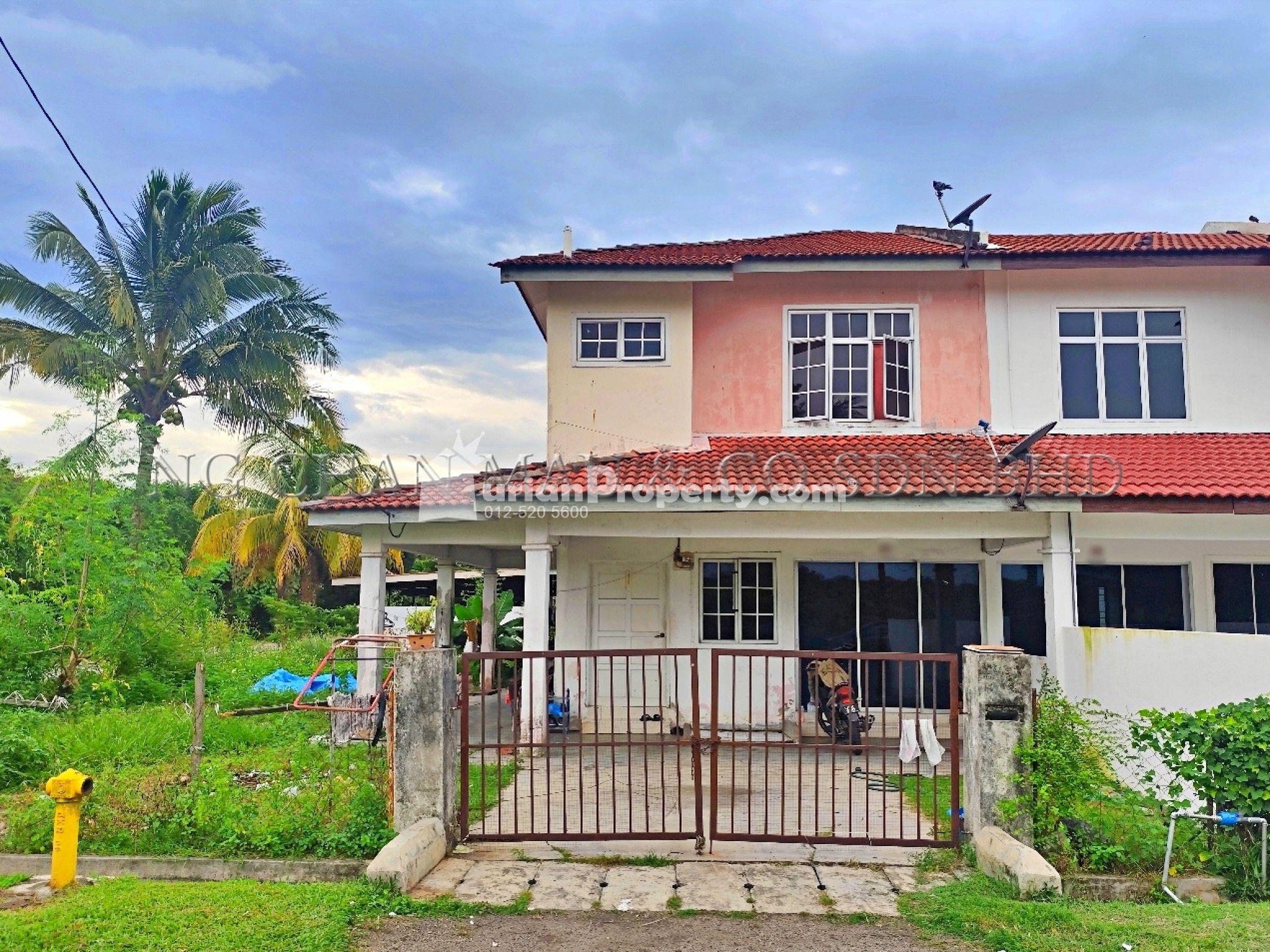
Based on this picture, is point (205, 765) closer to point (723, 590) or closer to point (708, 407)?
point (723, 590)

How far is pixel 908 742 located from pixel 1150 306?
28.0 ft

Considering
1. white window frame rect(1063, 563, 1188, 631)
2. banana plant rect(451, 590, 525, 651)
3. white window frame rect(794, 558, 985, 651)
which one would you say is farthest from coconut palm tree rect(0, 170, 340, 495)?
white window frame rect(1063, 563, 1188, 631)

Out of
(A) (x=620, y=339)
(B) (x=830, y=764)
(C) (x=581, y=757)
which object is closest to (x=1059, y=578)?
(B) (x=830, y=764)

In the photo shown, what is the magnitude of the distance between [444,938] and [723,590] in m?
7.48

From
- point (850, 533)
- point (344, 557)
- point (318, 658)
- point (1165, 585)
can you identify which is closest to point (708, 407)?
point (850, 533)

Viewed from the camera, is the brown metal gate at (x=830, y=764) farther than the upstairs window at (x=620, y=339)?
No

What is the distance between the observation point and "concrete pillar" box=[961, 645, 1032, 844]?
5.99 m

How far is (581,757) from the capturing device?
6160mm

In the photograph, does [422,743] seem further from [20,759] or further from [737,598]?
[737,598]

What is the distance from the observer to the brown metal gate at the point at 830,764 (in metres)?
6.23

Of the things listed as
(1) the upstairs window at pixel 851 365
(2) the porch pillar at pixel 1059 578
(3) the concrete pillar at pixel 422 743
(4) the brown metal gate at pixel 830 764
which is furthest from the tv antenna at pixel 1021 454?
(3) the concrete pillar at pixel 422 743

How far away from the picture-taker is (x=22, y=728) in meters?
8.80

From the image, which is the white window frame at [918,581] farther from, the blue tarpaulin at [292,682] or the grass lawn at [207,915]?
the grass lawn at [207,915]

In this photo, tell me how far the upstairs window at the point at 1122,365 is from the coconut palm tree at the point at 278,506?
16189mm
